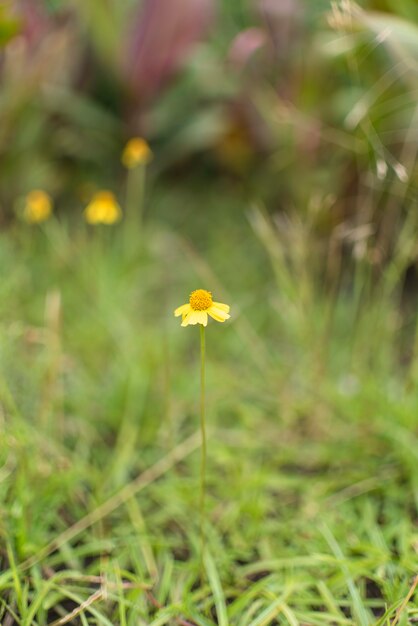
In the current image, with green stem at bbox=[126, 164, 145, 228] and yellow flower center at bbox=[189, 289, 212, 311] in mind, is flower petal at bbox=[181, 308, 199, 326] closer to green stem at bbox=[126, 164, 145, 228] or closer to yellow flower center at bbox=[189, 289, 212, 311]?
yellow flower center at bbox=[189, 289, 212, 311]

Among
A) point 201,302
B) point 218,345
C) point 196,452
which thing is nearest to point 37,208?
point 218,345

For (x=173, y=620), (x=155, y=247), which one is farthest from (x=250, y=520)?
(x=155, y=247)

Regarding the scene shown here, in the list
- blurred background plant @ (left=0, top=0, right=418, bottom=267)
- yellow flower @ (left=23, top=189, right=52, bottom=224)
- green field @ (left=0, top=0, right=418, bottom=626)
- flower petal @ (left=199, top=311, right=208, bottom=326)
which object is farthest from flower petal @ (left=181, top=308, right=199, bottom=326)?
blurred background plant @ (left=0, top=0, right=418, bottom=267)

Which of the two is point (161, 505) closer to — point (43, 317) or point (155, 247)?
point (43, 317)

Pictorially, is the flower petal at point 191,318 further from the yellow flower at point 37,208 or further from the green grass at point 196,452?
the yellow flower at point 37,208

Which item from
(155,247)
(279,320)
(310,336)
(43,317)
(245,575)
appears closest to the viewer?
(245,575)

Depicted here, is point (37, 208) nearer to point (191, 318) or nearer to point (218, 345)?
point (218, 345)

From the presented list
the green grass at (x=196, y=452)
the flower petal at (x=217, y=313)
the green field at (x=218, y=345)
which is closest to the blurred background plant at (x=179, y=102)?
the green field at (x=218, y=345)

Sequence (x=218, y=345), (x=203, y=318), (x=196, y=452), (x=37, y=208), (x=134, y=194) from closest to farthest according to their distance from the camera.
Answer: (x=203, y=318)
(x=196, y=452)
(x=37, y=208)
(x=218, y=345)
(x=134, y=194)
